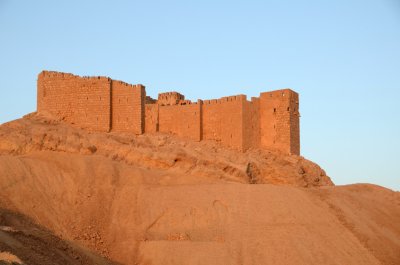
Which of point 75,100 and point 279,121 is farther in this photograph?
point 279,121

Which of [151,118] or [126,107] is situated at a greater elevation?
[126,107]

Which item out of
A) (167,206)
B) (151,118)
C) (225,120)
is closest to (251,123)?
(225,120)

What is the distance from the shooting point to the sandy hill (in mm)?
18375

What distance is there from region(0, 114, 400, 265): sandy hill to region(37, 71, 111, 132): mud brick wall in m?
0.55

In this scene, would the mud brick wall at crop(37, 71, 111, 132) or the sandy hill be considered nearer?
the sandy hill

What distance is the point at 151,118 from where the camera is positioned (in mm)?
25766

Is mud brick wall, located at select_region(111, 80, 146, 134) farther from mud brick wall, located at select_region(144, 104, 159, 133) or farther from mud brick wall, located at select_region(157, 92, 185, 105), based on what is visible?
mud brick wall, located at select_region(157, 92, 185, 105)

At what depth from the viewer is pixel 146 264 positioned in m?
18.1

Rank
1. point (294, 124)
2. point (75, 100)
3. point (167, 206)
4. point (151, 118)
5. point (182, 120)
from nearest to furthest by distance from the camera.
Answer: point (167, 206), point (75, 100), point (151, 118), point (182, 120), point (294, 124)

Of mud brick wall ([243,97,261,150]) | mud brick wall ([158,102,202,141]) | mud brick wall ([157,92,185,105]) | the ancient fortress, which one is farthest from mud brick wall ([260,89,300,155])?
mud brick wall ([157,92,185,105])

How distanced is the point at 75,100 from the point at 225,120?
6534 millimetres

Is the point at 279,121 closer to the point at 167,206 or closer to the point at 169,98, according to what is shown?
the point at 169,98

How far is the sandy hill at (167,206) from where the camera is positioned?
1838 cm

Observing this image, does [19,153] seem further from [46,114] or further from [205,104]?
[205,104]
